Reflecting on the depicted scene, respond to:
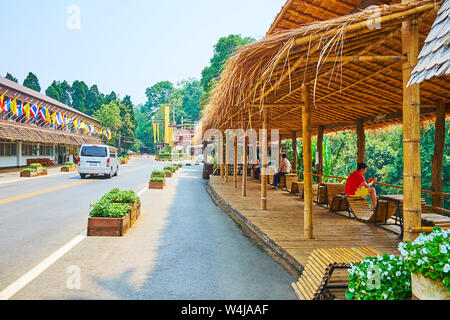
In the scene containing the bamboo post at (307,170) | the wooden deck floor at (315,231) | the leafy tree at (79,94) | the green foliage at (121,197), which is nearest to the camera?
the wooden deck floor at (315,231)

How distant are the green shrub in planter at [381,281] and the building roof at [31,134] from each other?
27.2m

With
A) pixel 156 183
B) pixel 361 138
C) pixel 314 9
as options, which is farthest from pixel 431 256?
pixel 156 183

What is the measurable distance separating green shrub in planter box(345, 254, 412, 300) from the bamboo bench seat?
1.26 ft

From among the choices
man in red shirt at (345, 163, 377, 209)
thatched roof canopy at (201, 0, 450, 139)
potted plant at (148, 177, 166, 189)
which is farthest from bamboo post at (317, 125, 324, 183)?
potted plant at (148, 177, 166, 189)

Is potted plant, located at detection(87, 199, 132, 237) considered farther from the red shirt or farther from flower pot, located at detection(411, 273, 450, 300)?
flower pot, located at detection(411, 273, 450, 300)

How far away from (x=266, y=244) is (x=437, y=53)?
402 cm

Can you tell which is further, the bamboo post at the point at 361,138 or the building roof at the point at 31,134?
the building roof at the point at 31,134

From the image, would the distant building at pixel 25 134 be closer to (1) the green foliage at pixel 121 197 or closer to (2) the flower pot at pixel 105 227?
(1) the green foliage at pixel 121 197

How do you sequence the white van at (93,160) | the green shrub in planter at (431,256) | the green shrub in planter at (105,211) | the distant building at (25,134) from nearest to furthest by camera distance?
1. the green shrub in planter at (431,256)
2. the green shrub in planter at (105,211)
3. the white van at (93,160)
4. the distant building at (25,134)

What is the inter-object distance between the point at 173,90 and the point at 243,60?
126376 millimetres

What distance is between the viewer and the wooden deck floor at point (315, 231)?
5137 mm

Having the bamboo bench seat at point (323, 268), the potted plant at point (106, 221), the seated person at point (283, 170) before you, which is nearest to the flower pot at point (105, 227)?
the potted plant at point (106, 221)

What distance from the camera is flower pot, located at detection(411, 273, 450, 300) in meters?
2.26
